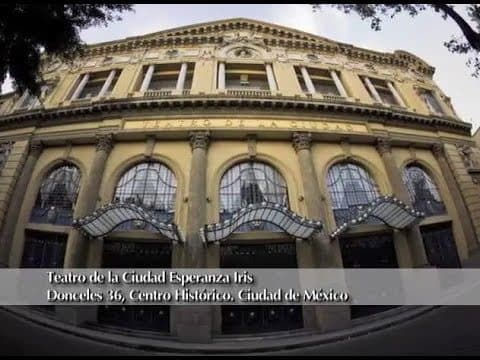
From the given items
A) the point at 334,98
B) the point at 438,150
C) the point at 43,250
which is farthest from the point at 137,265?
the point at 438,150

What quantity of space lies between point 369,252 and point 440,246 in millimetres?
3740

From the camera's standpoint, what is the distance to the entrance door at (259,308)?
9.83 meters

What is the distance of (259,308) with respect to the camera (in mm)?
10086

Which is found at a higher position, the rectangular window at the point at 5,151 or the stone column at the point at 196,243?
the rectangular window at the point at 5,151

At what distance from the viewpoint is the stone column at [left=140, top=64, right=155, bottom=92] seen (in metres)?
15.2

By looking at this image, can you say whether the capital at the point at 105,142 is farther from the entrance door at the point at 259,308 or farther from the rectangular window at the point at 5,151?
the entrance door at the point at 259,308

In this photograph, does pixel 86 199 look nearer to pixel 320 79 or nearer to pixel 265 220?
pixel 265 220

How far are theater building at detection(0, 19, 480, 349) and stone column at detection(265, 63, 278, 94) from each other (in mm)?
194

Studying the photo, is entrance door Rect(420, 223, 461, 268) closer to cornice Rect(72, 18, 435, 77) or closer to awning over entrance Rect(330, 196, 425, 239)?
awning over entrance Rect(330, 196, 425, 239)

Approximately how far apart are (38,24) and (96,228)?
6.42 metres

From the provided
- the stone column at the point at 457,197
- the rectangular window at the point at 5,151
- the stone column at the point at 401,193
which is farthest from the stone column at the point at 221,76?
the stone column at the point at 457,197

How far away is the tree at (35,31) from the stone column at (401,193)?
11805mm

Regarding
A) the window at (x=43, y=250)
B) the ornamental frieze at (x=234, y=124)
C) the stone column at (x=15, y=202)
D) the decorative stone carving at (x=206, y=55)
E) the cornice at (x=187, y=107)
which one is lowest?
the window at (x=43, y=250)

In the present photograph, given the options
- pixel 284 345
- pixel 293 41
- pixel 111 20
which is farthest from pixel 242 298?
pixel 293 41
